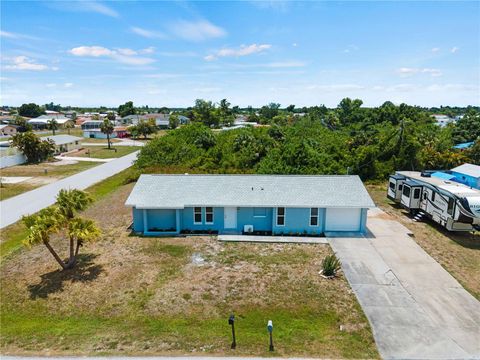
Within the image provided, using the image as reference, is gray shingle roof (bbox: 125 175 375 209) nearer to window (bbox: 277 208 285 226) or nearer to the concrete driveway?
window (bbox: 277 208 285 226)

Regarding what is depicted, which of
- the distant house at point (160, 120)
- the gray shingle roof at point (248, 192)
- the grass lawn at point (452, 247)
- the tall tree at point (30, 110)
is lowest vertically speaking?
the grass lawn at point (452, 247)

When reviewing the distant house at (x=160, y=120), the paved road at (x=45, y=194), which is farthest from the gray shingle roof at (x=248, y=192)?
the distant house at (x=160, y=120)

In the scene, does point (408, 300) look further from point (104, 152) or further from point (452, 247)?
point (104, 152)

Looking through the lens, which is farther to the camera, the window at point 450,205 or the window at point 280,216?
the window at point 280,216

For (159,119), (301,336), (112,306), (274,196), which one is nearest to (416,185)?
(274,196)

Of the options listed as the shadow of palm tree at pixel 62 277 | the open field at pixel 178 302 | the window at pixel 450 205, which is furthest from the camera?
the window at pixel 450 205

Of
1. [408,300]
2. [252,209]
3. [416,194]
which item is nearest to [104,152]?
[252,209]

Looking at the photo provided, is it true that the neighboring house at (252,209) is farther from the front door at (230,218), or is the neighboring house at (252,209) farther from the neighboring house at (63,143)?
the neighboring house at (63,143)
